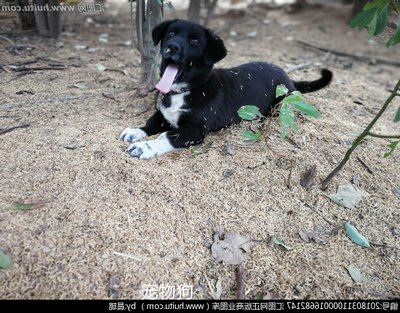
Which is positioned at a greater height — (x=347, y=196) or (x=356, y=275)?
(x=347, y=196)

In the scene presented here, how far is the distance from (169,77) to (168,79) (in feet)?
0.07

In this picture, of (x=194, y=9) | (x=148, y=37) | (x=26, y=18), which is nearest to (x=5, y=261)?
(x=148, y=37)

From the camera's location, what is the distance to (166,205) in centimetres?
225

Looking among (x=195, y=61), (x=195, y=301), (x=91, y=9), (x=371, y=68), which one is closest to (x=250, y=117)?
(x=195, y=61)

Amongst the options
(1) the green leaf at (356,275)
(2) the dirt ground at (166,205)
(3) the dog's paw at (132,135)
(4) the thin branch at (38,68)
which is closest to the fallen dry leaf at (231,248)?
(2) the dirt ground at (166,205)

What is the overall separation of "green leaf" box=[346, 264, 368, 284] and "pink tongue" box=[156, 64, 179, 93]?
5.70 feet

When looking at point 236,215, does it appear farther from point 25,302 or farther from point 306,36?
point 306,36

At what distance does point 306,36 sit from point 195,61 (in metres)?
4.29

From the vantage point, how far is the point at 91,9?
4.80 metres

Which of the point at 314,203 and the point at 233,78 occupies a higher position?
the point at 233,78

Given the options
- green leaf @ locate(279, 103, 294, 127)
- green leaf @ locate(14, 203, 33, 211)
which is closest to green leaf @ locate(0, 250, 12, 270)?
green leaf @ locate(14, 203, 33, 211)

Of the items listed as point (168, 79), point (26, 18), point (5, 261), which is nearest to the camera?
point (5, 261)

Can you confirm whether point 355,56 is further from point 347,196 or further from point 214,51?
point 347,196

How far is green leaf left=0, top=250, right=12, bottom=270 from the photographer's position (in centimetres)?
183
